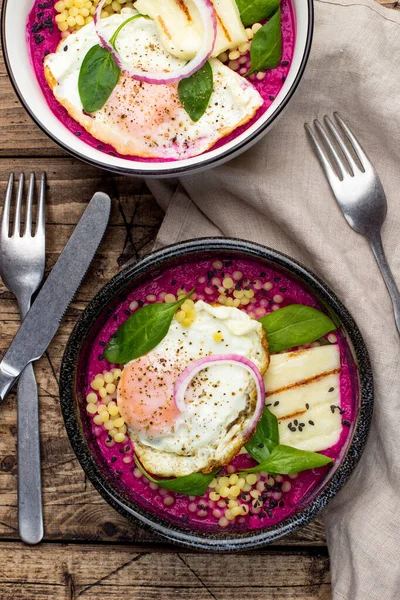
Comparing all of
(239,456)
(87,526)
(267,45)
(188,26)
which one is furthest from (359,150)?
(87,526)

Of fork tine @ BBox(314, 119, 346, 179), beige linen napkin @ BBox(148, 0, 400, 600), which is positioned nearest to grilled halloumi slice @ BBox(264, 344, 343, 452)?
beige linen napkin @ BBox(148, 0, 400, 600)

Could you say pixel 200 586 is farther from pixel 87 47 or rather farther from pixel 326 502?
pixel 87 47

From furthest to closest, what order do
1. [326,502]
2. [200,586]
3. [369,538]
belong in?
[200,586] < [369,538] < [326,502]

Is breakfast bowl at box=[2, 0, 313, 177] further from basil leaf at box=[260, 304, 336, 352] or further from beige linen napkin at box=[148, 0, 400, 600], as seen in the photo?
basil leaf at box=[260, 304, 336, 352]

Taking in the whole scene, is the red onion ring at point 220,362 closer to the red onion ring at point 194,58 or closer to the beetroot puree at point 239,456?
the beetroot puree at point 239,456

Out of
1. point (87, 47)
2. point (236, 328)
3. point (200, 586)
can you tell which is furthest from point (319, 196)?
point (200, 586)

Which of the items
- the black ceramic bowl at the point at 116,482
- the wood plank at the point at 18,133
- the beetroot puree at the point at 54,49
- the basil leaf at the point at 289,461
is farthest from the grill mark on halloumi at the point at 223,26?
the basil leaf at the point at 289,461
